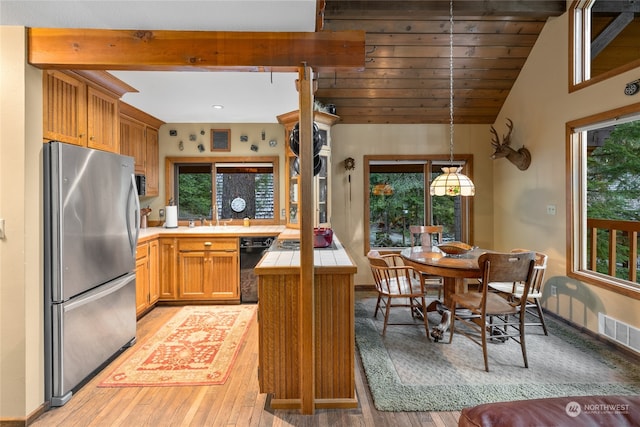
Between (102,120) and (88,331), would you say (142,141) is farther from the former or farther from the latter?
(88,331)

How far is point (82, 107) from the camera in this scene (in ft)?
8.70

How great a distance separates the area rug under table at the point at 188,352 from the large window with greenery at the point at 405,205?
2.30m

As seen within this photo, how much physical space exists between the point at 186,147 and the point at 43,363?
129 inches

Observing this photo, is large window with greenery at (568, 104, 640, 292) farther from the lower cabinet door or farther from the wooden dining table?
the lower cabinet door

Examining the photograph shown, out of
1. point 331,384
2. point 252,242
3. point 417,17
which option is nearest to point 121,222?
point 252,242

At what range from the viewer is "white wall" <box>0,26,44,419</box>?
6.49ft

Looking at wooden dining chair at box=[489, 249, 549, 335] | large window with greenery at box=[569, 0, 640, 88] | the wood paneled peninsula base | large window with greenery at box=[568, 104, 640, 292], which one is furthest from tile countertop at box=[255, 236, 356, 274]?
large window with greenery at box=[569, 0, 640, 88]

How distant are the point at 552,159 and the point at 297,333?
3417 mm

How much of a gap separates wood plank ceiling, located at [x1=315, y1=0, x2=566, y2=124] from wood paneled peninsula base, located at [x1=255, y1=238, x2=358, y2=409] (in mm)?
2195

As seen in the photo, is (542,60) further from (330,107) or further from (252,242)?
(252,242)

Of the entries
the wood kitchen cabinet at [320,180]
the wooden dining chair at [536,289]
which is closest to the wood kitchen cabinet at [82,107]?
the wood kitchen cabinet at [320,180]

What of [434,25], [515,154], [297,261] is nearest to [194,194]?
[297,261]

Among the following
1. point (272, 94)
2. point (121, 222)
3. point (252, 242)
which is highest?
point (272, 94)

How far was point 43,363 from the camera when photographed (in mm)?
2115
